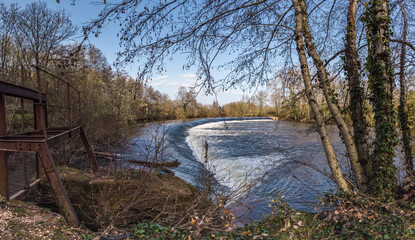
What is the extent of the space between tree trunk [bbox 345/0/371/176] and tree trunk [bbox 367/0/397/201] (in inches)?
15.5

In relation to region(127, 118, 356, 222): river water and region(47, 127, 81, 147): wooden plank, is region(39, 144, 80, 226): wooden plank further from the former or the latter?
region(127, 118, 356, 222): river water

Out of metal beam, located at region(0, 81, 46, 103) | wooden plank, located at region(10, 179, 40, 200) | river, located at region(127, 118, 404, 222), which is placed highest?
metal beam, located at region(0, 81, 46, 103)

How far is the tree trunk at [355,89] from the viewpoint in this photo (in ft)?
18.6

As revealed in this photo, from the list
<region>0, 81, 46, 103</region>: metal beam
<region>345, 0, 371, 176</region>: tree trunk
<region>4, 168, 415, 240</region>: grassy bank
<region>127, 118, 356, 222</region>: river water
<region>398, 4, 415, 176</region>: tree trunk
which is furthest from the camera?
<region>127, 118, 356, 222</region>: river water

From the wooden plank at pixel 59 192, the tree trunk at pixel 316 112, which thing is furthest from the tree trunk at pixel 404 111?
the wooden plank at pixel 59 192

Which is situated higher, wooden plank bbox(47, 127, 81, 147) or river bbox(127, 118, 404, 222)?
wooden plank bbox(47, 127, 81, 147)

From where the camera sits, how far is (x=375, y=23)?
5.27m

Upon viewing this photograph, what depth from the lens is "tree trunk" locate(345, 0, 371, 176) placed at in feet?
18.6

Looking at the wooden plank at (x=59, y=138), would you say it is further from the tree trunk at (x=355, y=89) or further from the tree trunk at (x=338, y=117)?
the tree trunk at (x=355, y=89)

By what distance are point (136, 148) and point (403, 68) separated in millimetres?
12883

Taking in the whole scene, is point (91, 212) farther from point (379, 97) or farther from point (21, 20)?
point (21, 20)

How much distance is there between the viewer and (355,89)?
5.84 m

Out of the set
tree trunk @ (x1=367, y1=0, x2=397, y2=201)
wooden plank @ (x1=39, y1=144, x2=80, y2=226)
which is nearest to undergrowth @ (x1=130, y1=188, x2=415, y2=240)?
tree trunk @ (x1=367, y1=0, x2=397, y2=201)

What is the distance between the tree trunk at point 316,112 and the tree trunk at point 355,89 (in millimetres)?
673
